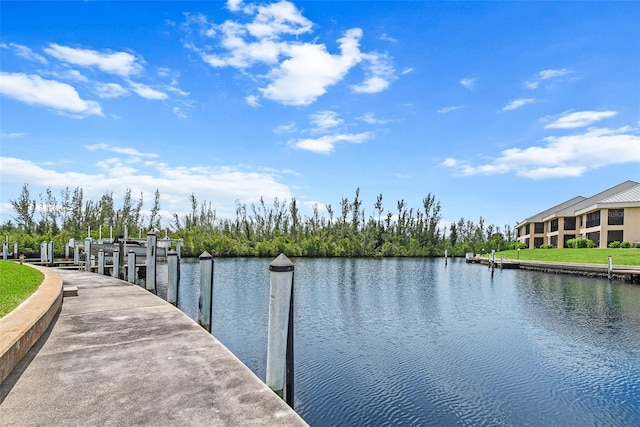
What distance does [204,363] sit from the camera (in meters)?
4.39

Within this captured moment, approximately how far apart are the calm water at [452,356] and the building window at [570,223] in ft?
124

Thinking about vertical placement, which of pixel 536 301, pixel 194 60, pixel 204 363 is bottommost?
pixel 536 301

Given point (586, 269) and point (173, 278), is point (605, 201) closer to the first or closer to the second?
point (586, 269)

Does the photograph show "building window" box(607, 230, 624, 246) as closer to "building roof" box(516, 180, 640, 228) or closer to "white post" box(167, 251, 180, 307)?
"building roof" box(516, 180, 640, 228)

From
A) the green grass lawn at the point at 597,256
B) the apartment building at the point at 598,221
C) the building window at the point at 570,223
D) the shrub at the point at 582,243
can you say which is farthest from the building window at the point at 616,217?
the building window at the point at 570,223

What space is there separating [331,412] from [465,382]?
8.87 feet

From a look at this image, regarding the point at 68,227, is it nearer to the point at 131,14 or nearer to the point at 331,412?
the point at 131,14

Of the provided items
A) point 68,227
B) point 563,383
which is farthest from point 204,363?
point 68,227

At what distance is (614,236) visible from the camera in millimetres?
41000

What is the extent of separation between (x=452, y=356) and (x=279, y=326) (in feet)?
19.2

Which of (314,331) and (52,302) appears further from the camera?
(314,331)

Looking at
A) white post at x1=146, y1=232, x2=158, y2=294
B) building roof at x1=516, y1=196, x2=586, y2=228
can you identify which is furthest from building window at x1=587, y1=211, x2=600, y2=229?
white post at x1=146, y1=232, x2=158, y2=294

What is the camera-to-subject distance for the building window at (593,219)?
43406mm

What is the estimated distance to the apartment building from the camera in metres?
40.2
